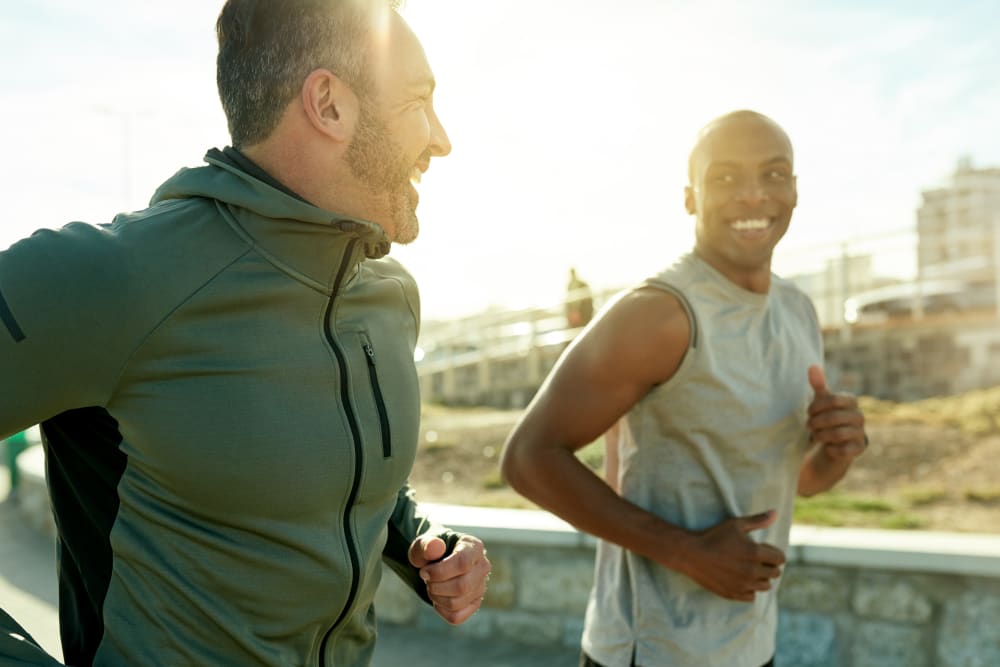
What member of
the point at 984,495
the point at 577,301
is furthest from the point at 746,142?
the point at 577,301

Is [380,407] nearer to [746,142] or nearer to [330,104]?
[330,104]

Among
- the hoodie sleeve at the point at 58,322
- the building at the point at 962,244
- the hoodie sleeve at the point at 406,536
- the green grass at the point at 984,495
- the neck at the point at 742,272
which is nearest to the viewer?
the hoodie sleeve at the point at 58,322

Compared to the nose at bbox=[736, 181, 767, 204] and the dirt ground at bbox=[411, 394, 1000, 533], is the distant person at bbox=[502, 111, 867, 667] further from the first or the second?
the dirt ground at bbox=[411, 394, 1000, 533]

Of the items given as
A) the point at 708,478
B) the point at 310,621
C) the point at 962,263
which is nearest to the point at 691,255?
the point at 708,478

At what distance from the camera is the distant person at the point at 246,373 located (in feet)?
4.59

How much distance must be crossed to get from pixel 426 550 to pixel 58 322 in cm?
78

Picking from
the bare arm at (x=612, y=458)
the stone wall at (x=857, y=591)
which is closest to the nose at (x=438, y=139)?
the bare arm at (x=612, y=458)

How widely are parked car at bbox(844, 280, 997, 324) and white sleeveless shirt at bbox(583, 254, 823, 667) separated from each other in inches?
508

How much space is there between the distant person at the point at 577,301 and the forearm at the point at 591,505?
13540mm

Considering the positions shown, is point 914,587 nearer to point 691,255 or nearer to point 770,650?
point 770,650

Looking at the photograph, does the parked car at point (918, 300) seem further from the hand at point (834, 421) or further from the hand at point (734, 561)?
the hand at point (734, 561)

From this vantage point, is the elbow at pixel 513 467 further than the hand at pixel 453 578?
Yes

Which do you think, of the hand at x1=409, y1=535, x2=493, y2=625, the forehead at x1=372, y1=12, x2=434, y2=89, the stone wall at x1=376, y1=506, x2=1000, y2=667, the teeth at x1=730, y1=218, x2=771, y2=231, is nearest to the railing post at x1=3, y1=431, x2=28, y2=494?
the stone wall at x1=376, y1=506, x2=1000, y2=667

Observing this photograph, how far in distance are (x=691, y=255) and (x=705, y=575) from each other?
2.81ft
